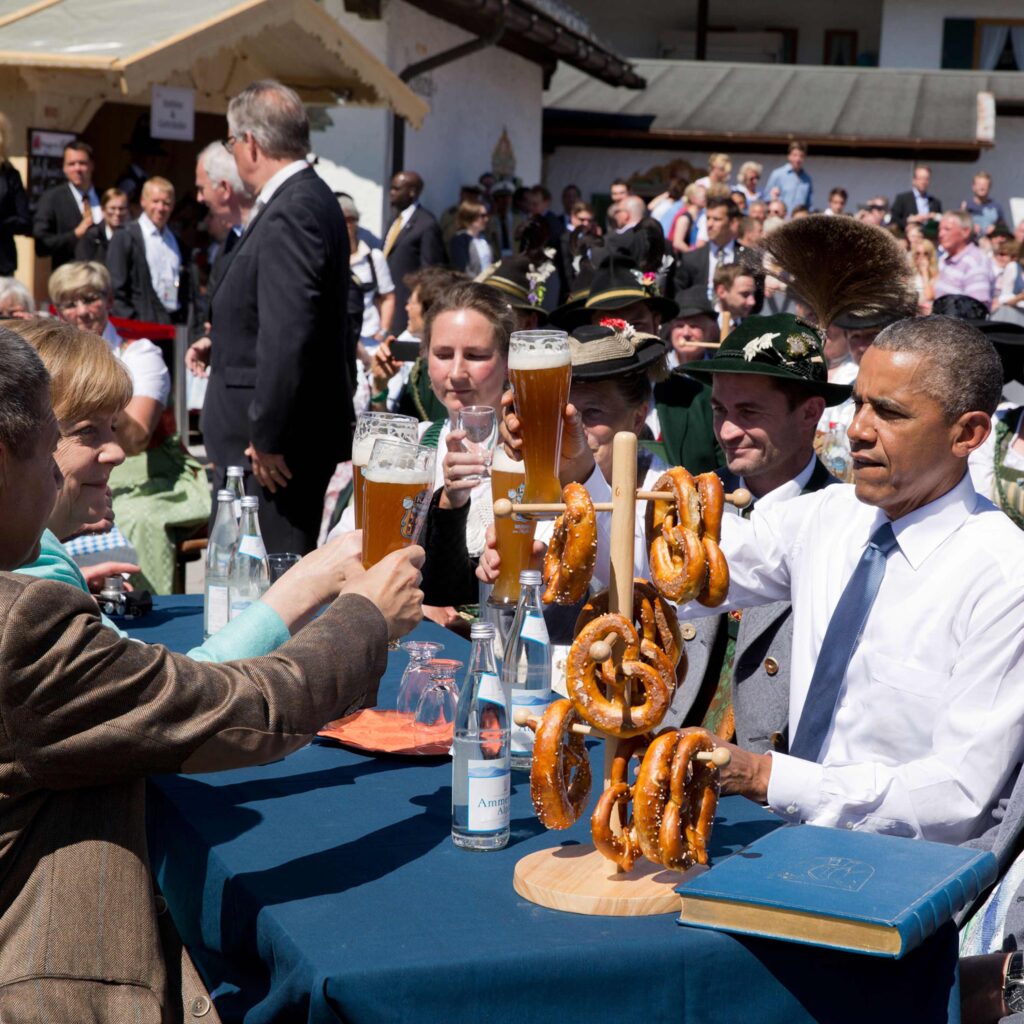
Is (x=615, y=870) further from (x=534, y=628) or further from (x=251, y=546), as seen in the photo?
(x=251, y=546)

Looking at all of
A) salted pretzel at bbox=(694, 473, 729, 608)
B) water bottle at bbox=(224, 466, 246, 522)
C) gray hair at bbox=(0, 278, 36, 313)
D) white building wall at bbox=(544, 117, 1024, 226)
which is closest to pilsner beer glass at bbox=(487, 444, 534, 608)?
salted pretzel at bbox=(694, 473, 729, 608)

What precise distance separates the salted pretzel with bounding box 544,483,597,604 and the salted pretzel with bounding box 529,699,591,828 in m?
0.18

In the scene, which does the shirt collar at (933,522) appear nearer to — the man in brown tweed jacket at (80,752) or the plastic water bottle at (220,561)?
the man in brown tweed jacket at (80,752)

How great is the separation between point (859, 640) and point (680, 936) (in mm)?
1056

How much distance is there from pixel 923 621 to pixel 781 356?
3.87ft

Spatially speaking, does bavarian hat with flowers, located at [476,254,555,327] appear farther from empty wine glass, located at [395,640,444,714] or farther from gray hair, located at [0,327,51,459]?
gray hair, located at [0,327,51,459]

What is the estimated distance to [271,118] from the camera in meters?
5.22

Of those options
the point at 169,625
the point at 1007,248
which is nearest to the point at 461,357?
the point at 169,625

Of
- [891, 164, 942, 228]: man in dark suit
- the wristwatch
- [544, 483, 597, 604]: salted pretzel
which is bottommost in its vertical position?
the wristwatch

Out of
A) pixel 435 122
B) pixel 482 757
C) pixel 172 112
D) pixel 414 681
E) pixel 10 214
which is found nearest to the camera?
pixel 482 757

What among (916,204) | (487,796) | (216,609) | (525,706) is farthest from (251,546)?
(916,204)

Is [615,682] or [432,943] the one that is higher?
[615,682]

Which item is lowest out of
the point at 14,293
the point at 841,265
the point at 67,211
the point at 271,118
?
the point at 14,293

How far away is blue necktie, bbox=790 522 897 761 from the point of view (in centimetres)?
282
